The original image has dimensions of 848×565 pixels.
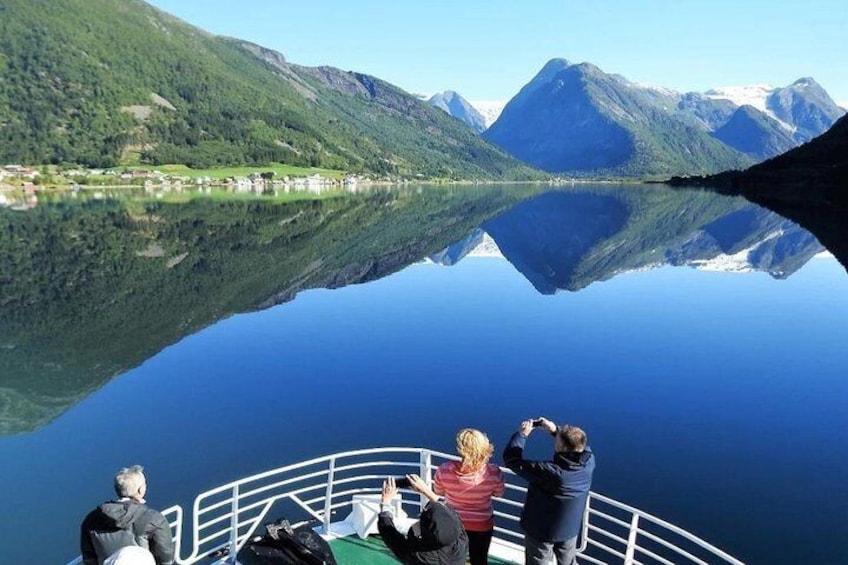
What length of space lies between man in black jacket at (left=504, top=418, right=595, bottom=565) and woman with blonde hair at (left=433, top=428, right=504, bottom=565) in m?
0.36

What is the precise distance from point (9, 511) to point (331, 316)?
2481cm

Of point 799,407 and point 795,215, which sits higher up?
point 795,215

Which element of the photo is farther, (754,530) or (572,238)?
(572,238)

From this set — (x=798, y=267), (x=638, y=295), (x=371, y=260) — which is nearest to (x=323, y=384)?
(x=638, y=295)

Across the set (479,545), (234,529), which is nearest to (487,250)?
(234,529)

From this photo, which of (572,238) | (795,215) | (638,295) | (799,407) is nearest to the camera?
(799,407)

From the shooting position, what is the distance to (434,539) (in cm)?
754

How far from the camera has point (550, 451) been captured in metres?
19.8

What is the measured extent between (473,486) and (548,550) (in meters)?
1.70

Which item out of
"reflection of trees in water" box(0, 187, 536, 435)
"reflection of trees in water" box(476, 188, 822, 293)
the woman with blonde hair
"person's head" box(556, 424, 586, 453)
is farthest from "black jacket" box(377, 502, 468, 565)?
"reflection of trees in water" box(476, 188, 822, 293)

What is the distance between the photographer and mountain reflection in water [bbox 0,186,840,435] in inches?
1268

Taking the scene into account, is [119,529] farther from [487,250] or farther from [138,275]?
[487,250]

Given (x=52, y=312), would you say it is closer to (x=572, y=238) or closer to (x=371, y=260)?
(x=371, y=260)

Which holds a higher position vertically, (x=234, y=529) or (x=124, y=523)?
(x=124, y=523)
